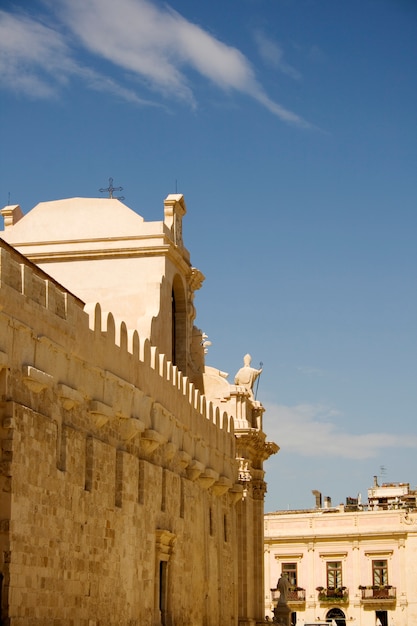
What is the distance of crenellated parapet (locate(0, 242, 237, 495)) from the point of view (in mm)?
16719

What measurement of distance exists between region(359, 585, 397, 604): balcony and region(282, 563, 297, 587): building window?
3444 mm

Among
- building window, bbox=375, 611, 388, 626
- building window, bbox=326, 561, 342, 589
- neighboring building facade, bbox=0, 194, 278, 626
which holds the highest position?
neighboring building facade, bbox=0, 194, 278, 626

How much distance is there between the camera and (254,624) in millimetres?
35094

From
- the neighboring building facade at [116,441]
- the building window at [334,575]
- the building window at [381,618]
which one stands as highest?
the neighboring building facade at [116,441]

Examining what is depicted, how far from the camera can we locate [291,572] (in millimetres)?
57000

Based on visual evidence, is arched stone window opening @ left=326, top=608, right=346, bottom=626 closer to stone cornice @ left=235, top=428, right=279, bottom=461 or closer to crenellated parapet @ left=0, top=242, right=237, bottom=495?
stone cornice @ left=235, top=428, right=279, bottom=461

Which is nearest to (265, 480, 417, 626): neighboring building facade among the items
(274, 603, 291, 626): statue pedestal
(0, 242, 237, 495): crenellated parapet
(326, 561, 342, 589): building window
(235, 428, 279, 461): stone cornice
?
(326, 561, 342, 589): building window

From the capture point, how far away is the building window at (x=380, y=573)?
5494cm

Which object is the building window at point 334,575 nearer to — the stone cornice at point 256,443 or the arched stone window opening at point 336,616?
the arched stone window opening at point 336,616


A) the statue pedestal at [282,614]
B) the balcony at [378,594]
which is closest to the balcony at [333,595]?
the balcony at [378,594]

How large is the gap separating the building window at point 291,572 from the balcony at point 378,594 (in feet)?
11.3

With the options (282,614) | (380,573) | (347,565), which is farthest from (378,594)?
(282,614)

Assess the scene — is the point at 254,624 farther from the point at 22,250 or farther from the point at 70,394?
the point at 70,394

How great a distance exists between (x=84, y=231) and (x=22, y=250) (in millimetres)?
1687
